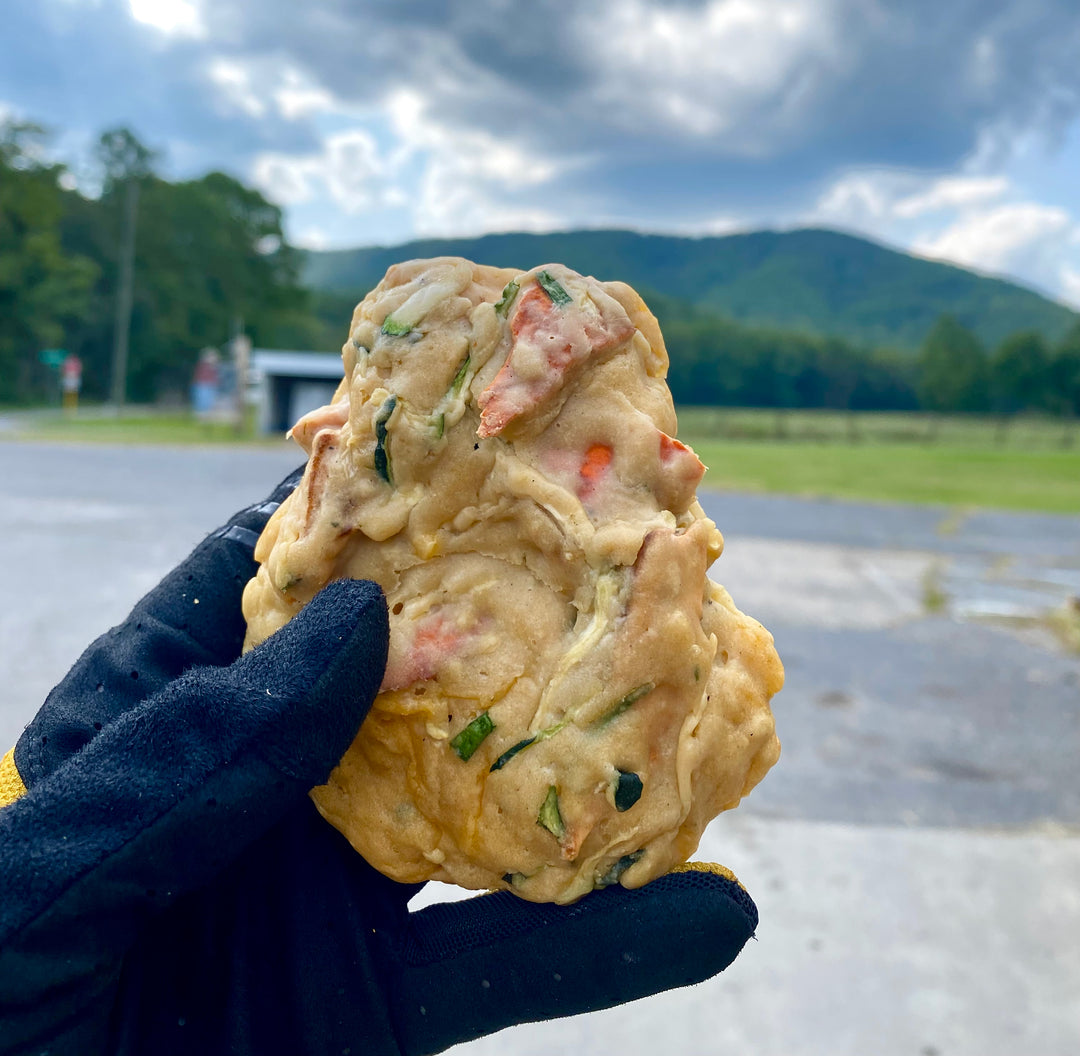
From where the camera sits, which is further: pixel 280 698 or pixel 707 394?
pixel 707 394

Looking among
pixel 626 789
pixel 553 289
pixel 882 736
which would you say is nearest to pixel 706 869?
pixel 626 789

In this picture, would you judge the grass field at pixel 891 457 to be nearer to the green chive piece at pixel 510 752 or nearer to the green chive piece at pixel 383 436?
the green chive piece at pixel 383 436

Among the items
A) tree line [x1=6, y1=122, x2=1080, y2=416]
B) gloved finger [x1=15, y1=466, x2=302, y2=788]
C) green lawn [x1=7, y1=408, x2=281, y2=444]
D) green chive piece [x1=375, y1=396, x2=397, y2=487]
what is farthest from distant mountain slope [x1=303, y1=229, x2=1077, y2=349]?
green chive piece [x1=375, y1=396, x2=397, y2=487]

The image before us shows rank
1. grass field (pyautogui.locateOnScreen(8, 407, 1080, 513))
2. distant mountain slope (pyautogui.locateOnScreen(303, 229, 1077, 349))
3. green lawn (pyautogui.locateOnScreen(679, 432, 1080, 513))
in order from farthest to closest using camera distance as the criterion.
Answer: distant mountain slope (pyautogui.locateOnScreen(303, 229, 1077, 349)) < grass field (pyautogui.locateOnScreen(8, 407, 1080, 513)) < green lawn (pyautogui.locateOnScreen(679, 432, 1080, 513))

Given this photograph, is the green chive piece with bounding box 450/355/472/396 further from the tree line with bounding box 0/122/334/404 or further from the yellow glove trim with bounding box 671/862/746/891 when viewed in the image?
the tree line with bounding box 0/122/334/404

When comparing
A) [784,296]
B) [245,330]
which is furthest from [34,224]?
[784,296]

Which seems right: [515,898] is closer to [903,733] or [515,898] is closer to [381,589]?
[381,589]

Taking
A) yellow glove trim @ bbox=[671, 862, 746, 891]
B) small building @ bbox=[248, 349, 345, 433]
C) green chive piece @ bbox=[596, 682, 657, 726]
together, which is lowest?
small building @ bbox=[248, 349, 345, 433]
